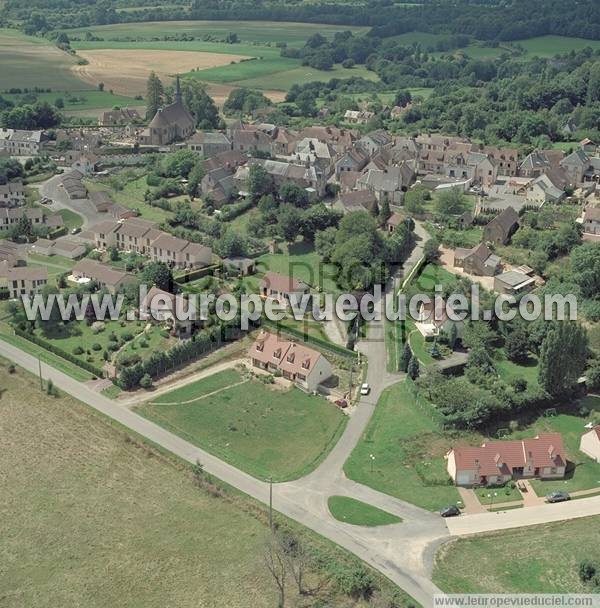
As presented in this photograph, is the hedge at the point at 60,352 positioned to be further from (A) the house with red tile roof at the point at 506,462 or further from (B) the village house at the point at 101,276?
(A) the house with red tile roof at the point at 506,462

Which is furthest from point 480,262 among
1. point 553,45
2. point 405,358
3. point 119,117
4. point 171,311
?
point 553,45

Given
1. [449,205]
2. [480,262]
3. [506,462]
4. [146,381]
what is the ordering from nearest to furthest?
[506,462] → [146,381] → [480,262] → [449,205]

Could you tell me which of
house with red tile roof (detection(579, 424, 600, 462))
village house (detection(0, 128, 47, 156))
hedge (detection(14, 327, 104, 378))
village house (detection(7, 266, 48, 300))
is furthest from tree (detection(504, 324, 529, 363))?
village house (detection(0, 128, 47, 156))

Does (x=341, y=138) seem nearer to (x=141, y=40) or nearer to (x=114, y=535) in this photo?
(x=114, y=535)

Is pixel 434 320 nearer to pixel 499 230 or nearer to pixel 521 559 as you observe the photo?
pixel 499 230

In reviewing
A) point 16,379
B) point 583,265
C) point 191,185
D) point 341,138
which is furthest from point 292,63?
point 16,379

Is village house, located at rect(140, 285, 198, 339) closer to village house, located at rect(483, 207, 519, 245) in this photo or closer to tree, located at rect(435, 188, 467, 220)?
village house, located at rect(483, 207, 519, 245)
